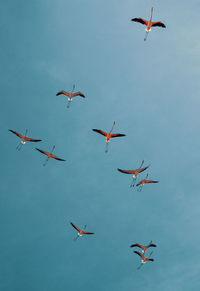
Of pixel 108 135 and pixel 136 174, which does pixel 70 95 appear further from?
pixel 136 174

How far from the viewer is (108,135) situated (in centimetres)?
7038

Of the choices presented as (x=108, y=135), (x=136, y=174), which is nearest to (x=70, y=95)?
(x=108, y=135)

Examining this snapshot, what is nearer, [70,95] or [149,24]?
[149,24]

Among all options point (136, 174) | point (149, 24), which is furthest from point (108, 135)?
point (149, 24)

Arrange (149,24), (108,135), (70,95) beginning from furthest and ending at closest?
(70,95) < (108,135) < (149,24)

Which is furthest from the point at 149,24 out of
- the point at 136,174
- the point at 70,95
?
the point at 136,174

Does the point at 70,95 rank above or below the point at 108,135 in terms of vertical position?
above

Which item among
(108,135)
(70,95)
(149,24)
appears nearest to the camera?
(149,24)

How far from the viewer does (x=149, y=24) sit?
216 feet

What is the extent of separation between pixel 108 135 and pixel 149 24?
64.9 feet

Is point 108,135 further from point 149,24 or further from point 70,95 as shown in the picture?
point 149,24

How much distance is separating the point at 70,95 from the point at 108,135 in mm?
11262

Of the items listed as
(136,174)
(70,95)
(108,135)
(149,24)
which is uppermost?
(149,24)

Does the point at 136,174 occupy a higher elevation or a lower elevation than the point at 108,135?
lower
